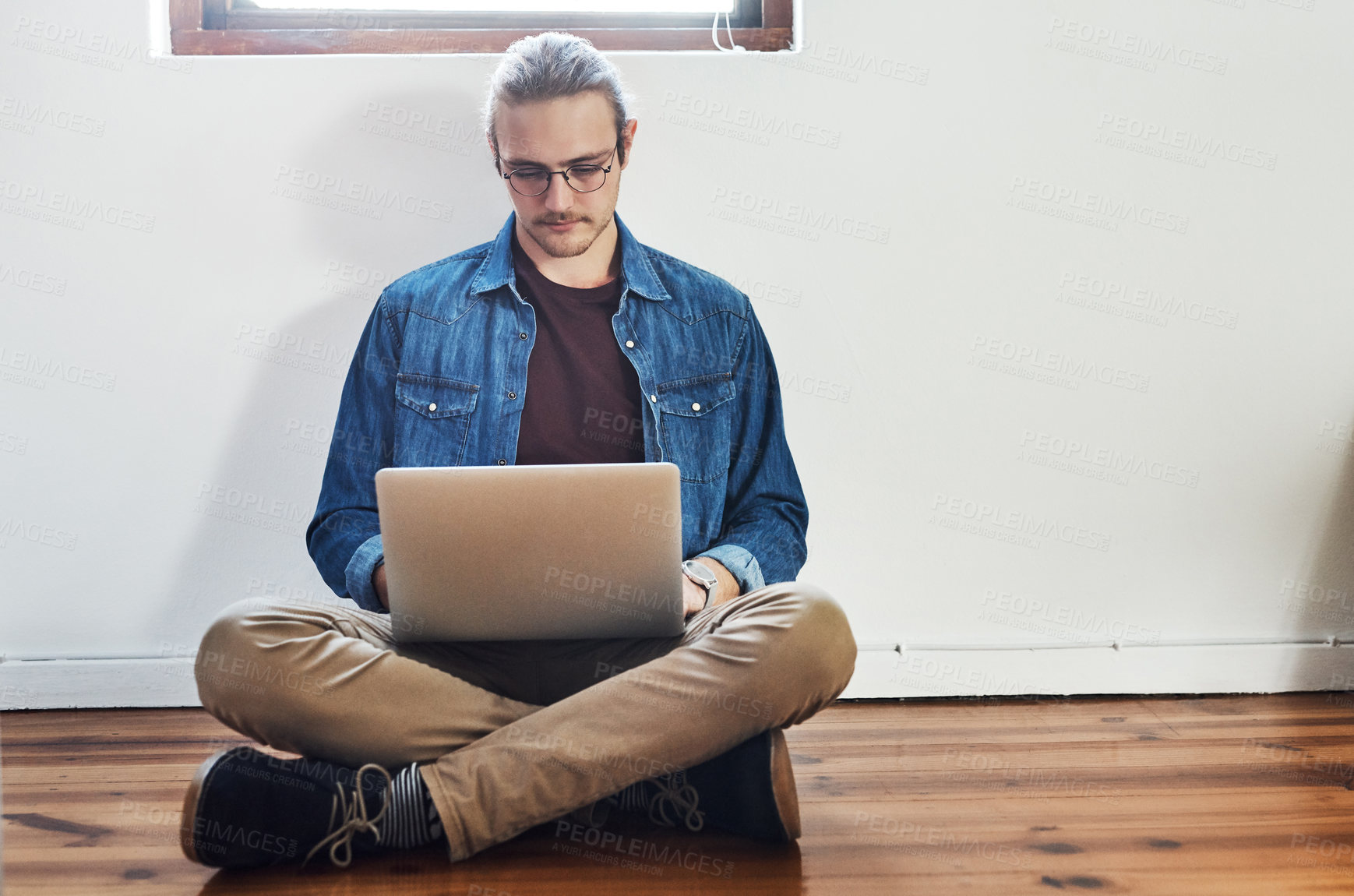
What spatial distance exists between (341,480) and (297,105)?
0.87 m

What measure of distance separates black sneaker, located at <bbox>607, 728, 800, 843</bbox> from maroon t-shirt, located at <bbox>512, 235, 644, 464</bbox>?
22.0 inches

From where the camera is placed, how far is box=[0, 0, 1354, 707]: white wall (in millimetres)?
2057

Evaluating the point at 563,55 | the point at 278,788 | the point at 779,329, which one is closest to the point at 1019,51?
the point at 779,329

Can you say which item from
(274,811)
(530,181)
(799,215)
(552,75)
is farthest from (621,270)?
(274,811)

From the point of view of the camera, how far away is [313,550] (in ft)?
5.37

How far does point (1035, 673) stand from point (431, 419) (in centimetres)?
135

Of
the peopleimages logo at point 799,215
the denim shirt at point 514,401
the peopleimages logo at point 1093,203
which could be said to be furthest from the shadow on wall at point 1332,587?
the denim shirt at point 514,401

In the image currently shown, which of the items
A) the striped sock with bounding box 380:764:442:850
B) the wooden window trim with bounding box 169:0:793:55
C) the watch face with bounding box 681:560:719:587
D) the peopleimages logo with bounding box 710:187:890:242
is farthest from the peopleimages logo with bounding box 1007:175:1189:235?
the striped sock with bounding box 380:764:442:850

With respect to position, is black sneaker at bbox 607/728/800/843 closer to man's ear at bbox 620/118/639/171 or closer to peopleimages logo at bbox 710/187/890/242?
man's ear at bbox 620/118/639/171

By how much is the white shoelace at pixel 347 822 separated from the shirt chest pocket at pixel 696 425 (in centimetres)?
74

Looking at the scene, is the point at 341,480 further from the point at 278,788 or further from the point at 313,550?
the point at 278,788

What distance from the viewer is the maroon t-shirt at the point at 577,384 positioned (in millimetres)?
1709

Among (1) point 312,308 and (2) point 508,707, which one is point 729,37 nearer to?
(1) point 312,308

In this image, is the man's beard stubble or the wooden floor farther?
the man's beard stubble
